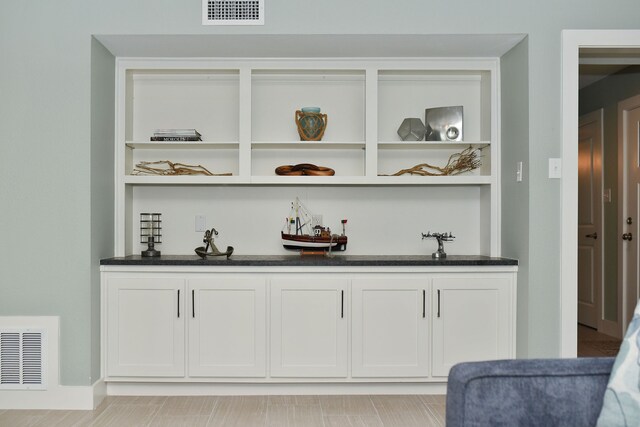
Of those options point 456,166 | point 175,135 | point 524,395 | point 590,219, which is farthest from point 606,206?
point 524,395

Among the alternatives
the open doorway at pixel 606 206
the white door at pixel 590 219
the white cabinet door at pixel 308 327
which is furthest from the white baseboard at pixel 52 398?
the white door at pixel 590 219

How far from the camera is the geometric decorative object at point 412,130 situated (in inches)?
152

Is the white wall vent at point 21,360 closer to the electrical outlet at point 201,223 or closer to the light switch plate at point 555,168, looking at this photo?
the electrical outlet at point 201,223

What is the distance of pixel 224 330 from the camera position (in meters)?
3.38

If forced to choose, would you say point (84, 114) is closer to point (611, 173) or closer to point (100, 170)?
point (100, 170)

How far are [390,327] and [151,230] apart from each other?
179cm

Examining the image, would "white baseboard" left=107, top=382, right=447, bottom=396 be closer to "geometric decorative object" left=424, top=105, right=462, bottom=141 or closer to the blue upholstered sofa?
"geometric decorative object" left=424, top=105, right=462, bottom=141

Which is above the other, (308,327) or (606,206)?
(606,206)

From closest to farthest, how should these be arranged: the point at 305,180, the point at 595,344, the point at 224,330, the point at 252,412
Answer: the point at 252,412 < the point at 224,330 < the point at 305,180 < the point at 595,344

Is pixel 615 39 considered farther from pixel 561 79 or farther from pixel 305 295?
pixel 305 295

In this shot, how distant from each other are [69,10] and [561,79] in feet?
9.77

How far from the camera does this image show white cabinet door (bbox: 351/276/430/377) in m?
3.39

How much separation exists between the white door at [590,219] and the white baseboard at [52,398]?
4.71m

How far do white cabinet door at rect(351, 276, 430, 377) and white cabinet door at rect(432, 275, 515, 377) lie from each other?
9cm
